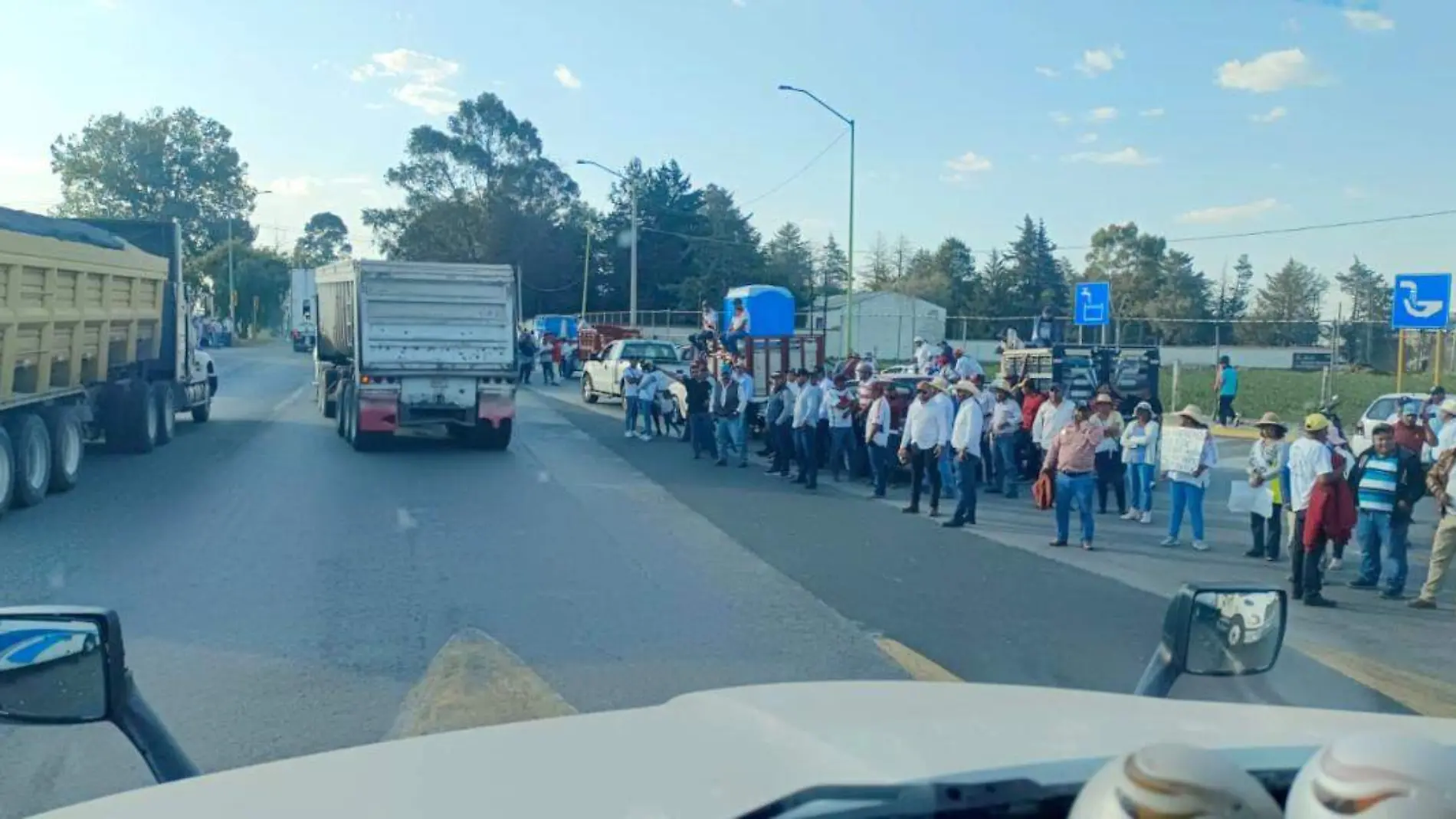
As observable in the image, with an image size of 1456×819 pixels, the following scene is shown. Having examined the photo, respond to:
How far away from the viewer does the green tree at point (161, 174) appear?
8469 centimetres

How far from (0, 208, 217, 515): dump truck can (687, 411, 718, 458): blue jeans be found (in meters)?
8.21

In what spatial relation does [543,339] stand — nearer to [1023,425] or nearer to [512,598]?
[1023,425]

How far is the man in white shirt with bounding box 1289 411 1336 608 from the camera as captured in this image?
10570 millimetres

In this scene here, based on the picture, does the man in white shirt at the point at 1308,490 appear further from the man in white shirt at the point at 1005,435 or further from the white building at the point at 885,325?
the white building at the point at 885,325

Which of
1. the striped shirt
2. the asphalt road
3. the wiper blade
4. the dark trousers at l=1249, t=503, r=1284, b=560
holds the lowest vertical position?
the asphalt road

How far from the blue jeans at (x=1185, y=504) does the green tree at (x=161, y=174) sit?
81111 millimetres

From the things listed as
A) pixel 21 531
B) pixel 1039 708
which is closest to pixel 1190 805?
pixel 1039 708

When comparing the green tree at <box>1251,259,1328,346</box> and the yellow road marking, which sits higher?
the green tree at <box>1251,259,1328,346</box>

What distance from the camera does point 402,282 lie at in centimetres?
2083

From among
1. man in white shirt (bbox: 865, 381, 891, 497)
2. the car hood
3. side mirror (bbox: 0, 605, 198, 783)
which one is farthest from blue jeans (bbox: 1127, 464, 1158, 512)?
side mirror (bbox: 0, 605, 198, 783)

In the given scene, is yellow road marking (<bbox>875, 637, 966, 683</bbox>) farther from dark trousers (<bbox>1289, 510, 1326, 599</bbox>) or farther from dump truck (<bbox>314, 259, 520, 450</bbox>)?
dump truck (<bbox>314, 259, 520, 450</bbox>)

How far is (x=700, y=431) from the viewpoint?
21.2m

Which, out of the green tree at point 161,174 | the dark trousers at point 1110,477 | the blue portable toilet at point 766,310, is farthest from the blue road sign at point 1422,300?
the green tree at point 161,174

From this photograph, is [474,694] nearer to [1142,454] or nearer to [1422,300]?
[1142,454]
